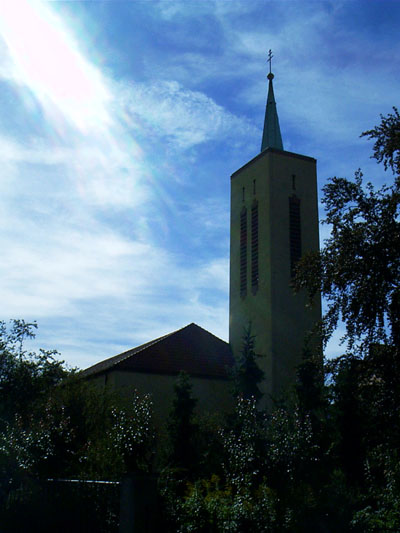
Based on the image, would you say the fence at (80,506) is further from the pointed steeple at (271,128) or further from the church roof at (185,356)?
the pointed steeple at (271,128)

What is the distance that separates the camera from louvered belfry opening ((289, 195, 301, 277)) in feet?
118

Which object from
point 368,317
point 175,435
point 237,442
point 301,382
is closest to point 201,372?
point 301,382

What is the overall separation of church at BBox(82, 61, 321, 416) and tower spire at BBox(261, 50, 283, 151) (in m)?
0.18

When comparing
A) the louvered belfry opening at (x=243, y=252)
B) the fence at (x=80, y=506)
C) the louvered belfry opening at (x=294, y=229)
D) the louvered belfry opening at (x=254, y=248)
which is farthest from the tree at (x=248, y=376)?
the fence at (x=80, y=506)

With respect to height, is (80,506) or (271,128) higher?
(271,128)

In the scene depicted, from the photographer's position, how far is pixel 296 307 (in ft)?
117

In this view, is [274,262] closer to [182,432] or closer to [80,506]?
[182,432]

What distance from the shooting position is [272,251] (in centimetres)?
3534

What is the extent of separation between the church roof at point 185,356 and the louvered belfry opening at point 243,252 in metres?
3.59

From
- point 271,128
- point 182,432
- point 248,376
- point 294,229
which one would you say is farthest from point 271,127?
point 182,432

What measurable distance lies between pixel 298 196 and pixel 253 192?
282 cm

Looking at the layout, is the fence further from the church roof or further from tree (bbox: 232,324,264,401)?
the church roof

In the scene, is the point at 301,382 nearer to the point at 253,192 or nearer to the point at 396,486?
the point at 253,192

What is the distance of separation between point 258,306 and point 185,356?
513 centimetres
